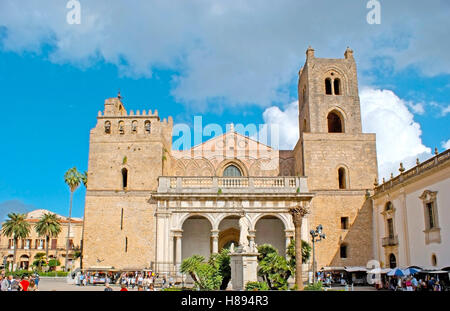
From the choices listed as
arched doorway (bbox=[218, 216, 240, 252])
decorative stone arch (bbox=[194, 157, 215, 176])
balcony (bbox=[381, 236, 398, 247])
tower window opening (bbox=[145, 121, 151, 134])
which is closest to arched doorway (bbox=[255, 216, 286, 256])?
arched doorway (bbox=[218, 216, 240, 252])

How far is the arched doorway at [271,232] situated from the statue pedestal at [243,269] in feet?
43.2

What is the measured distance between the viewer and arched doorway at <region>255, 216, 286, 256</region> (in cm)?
3059

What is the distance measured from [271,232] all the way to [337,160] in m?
7.08

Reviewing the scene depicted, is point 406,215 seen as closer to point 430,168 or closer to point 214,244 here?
point 430,168

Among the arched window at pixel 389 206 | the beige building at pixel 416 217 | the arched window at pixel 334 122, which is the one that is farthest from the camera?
the arched window at pixel 334 122

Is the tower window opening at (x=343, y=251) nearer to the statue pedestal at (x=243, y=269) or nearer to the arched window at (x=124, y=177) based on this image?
the statue pedestal at (x=243, y=269)

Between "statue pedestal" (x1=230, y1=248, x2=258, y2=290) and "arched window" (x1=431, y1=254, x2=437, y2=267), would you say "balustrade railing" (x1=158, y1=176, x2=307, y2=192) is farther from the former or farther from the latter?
"statue pedestal" (x1=230, y1=248, x2=258, y2=290)

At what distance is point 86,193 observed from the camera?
29.4 meters

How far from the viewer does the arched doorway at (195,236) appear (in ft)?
100

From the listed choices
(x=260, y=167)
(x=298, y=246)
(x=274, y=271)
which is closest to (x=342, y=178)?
(x=260, y=167)

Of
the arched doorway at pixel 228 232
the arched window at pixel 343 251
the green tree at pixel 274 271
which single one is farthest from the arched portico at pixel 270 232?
the green tree at pixel 274 271

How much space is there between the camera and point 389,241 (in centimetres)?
2595
